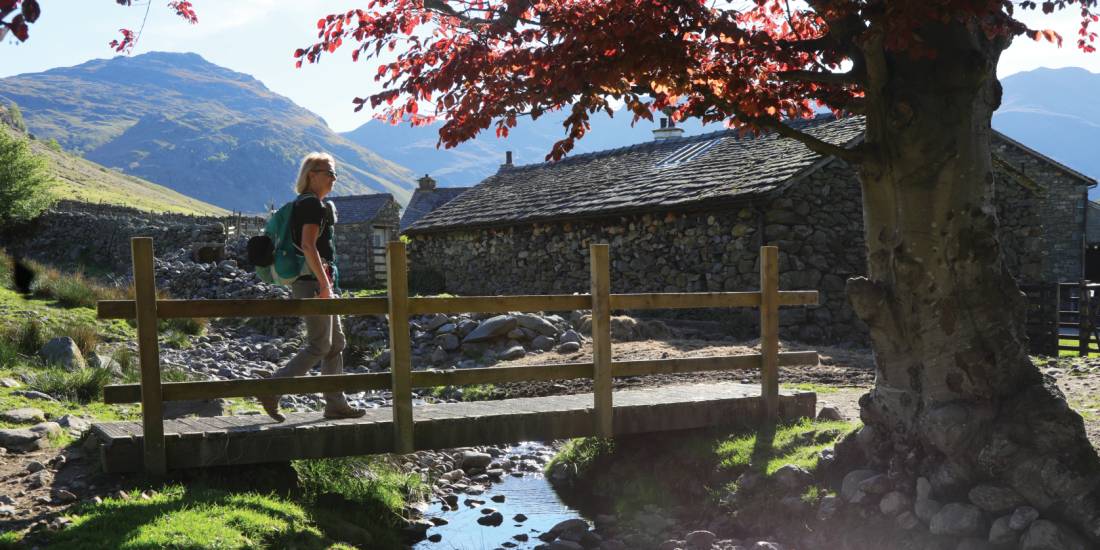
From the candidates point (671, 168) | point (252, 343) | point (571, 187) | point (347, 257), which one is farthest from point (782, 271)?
point (347, 257)

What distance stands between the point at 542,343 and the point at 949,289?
8786 millimetres

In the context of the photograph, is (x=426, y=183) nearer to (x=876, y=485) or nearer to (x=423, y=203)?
(x=423, y=203)

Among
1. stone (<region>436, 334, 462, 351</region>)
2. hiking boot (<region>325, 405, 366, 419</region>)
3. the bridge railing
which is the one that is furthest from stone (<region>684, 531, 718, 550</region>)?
stone (<region>436, 334, 462, 351</region>)

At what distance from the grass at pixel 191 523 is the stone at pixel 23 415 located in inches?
82.8

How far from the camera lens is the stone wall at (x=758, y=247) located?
48.6ft


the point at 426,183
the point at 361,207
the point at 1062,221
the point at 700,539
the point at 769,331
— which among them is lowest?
the point at 700,539

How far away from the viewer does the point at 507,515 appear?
6668mm

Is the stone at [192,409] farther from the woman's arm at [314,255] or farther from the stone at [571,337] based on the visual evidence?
the stone at [571,337]

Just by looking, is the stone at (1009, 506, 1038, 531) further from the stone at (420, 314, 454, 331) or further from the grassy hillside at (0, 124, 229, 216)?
the grassy hillside at (0, 124, 229, 216)

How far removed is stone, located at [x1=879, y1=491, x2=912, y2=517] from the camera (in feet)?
16.3

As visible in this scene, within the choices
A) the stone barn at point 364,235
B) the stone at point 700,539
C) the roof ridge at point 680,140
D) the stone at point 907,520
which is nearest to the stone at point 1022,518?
the stone at point 907,520

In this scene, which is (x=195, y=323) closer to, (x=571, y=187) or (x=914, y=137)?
(x=571, y=187)

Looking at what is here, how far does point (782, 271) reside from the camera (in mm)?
14773

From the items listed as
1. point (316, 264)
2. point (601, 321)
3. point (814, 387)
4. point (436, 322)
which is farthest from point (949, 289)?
point (436, 322)
